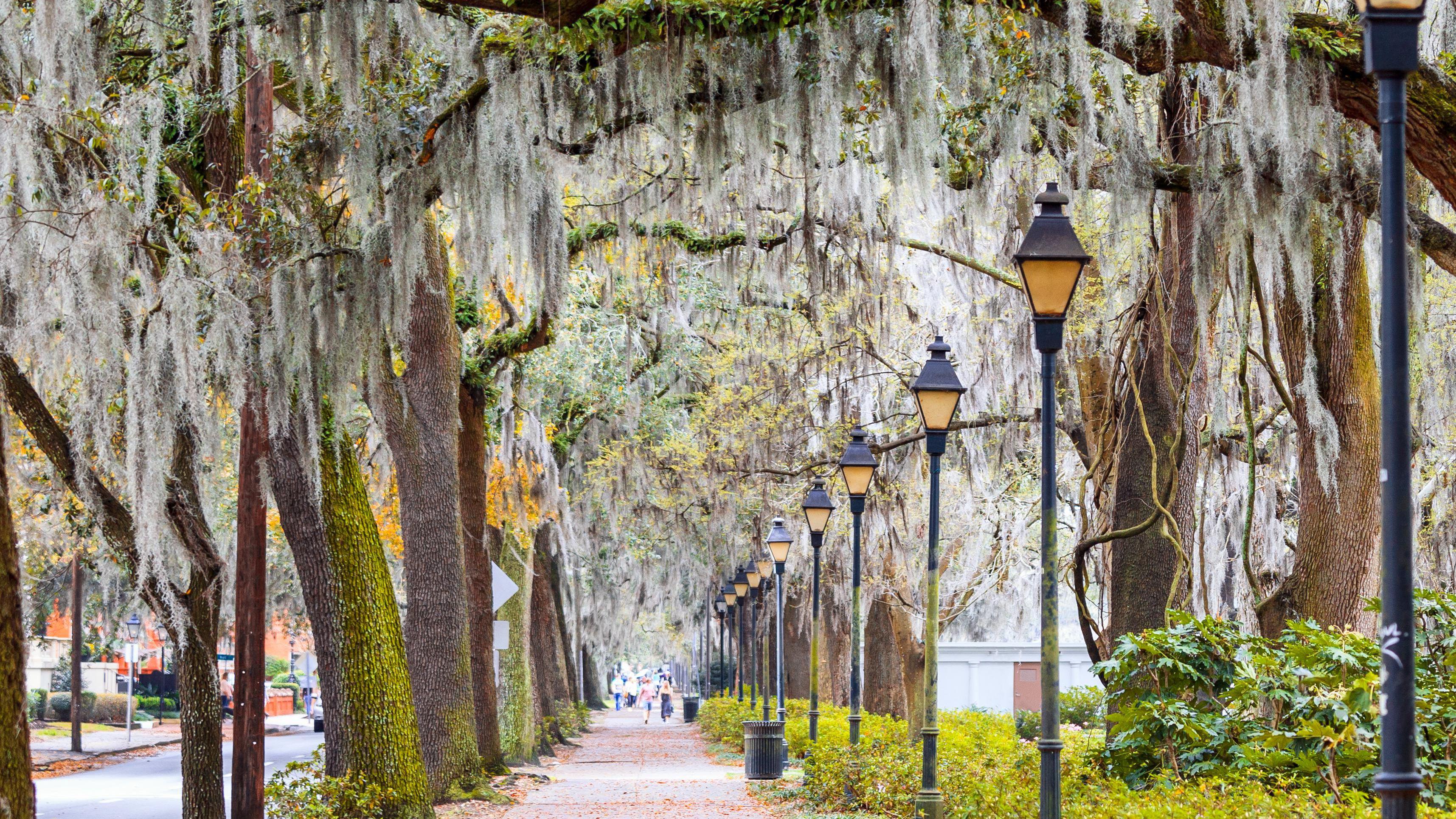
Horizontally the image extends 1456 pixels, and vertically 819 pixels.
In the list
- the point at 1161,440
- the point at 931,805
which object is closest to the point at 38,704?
the point at 931,805

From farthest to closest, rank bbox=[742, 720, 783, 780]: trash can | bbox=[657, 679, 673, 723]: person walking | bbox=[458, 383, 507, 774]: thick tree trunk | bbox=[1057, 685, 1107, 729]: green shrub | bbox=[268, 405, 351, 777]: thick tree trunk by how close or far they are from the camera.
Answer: bbox=[657, 679, 673, 723]: person walking → bbox=[1057, 685, 1107, 729]: green shrub → bbox=[742, 720, 783, 780]: trash can → bbox=[458, 383, 507, 774]: thick tree trunk → bbox=[268, 405, 351, 777]: thick tree trunk

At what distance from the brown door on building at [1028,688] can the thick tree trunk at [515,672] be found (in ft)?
62.6

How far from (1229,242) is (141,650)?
4419cm

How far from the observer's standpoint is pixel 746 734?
17453 mm

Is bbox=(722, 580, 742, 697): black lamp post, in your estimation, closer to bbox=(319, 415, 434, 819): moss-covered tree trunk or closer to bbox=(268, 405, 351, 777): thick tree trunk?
bbox=(319, 415, 434, 819): moss-covered tree trunk

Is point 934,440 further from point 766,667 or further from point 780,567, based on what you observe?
point 766,667

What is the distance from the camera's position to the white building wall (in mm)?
41406

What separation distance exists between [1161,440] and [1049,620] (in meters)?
4.26

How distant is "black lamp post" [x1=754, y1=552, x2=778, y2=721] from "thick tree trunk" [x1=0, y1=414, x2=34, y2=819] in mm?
16034

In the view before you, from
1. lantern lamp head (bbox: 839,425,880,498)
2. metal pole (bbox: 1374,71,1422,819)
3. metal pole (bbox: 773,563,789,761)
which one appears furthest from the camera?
metal pole (bbox: 773,563,789,761)

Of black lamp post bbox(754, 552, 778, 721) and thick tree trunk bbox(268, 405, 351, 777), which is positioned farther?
black lamp post bbox(754, 552, 778, 721)

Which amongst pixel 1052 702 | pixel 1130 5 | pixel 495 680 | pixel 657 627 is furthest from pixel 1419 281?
pixel 657 627

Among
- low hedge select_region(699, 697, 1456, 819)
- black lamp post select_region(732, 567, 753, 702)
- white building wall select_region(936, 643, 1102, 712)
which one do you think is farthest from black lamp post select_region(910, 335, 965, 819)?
white building wall select_region(936, 643, 1102, 712)

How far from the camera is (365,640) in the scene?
10.4 metres
